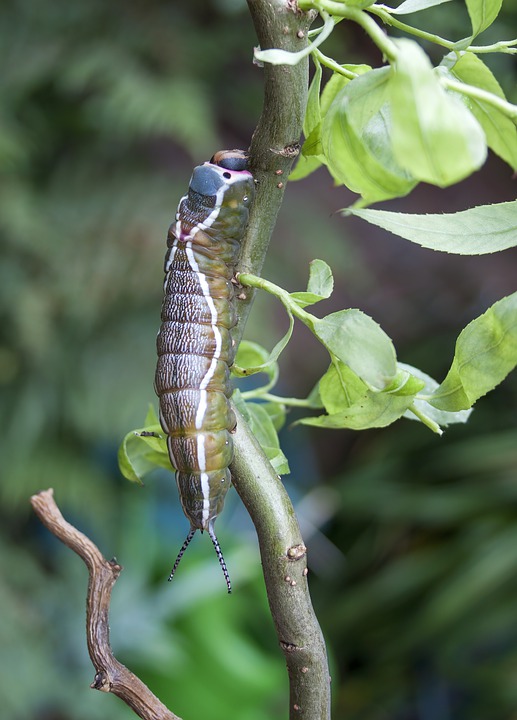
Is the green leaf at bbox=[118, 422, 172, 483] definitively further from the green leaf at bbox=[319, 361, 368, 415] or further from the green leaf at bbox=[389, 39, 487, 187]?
the green leaf at bbox=[389, 39, 487, 187]

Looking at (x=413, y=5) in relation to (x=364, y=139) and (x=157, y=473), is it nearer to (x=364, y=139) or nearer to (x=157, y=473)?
(x=364, y=139)

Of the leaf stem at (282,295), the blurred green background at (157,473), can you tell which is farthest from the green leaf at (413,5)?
the blurred green background at (157,473)

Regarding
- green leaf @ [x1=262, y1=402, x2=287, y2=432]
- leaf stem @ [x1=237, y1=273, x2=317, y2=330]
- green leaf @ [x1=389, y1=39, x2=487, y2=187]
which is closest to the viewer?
green leaf @ [x1=389, y1=39, x2=487, y2=187]

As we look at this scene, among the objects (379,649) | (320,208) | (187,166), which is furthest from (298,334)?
(379,649)

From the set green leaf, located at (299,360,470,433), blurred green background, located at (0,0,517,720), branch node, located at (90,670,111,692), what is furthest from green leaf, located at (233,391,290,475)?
blurred green background, located at (0,0,517,720)

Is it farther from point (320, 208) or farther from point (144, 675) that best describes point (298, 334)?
point (144, 675)

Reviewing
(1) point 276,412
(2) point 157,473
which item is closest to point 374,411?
(1) point 276,412
